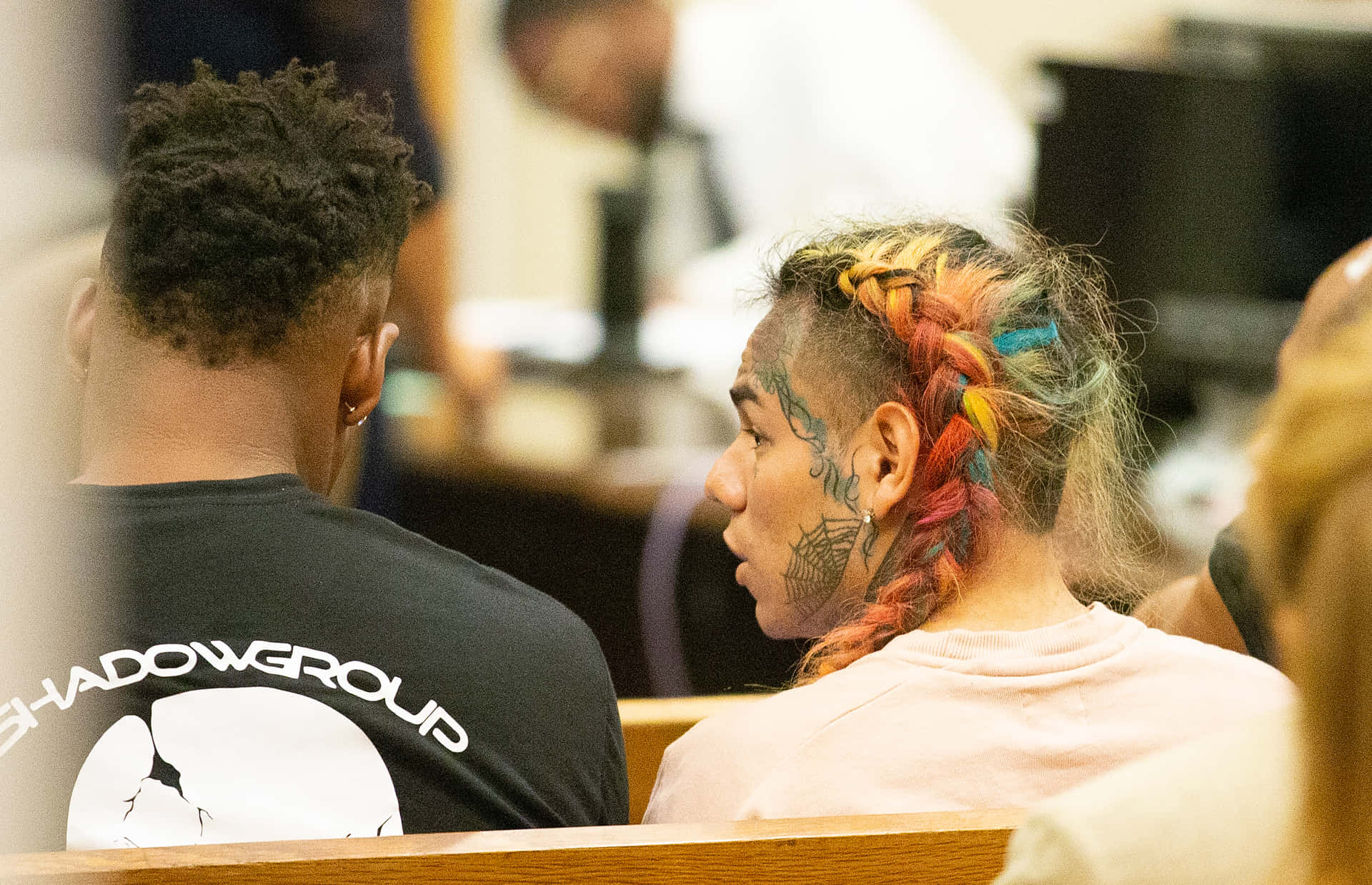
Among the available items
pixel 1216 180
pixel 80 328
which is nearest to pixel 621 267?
pixel 1216 180

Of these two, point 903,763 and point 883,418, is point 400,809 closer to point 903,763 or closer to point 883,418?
point 903,763

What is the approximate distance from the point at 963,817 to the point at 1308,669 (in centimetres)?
37

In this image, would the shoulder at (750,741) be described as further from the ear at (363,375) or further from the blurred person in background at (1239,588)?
the blurred person in background at (1239,588)

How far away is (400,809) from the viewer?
3.24 feet

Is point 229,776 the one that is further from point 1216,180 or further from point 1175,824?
point 1216,180

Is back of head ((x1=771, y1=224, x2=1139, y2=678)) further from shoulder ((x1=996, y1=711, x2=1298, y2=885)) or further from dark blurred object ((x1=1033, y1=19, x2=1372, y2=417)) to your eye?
dark blurred object ((x1=1033, y1=19, x2=1372, y2=417))

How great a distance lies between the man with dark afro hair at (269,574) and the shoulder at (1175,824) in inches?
18.4

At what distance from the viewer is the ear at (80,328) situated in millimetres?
1188

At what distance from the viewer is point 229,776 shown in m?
0.94

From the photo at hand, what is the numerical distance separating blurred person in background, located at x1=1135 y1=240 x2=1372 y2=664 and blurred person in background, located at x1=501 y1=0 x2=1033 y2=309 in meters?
2.05

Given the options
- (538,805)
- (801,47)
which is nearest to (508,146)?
(801,47)

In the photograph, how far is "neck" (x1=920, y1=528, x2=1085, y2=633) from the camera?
43.8 inches

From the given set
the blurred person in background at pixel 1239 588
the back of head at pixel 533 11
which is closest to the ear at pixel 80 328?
the blurred person in background at pixel 1239 588

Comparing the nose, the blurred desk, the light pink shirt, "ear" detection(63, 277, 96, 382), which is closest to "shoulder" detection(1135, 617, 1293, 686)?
the light pink shirt
